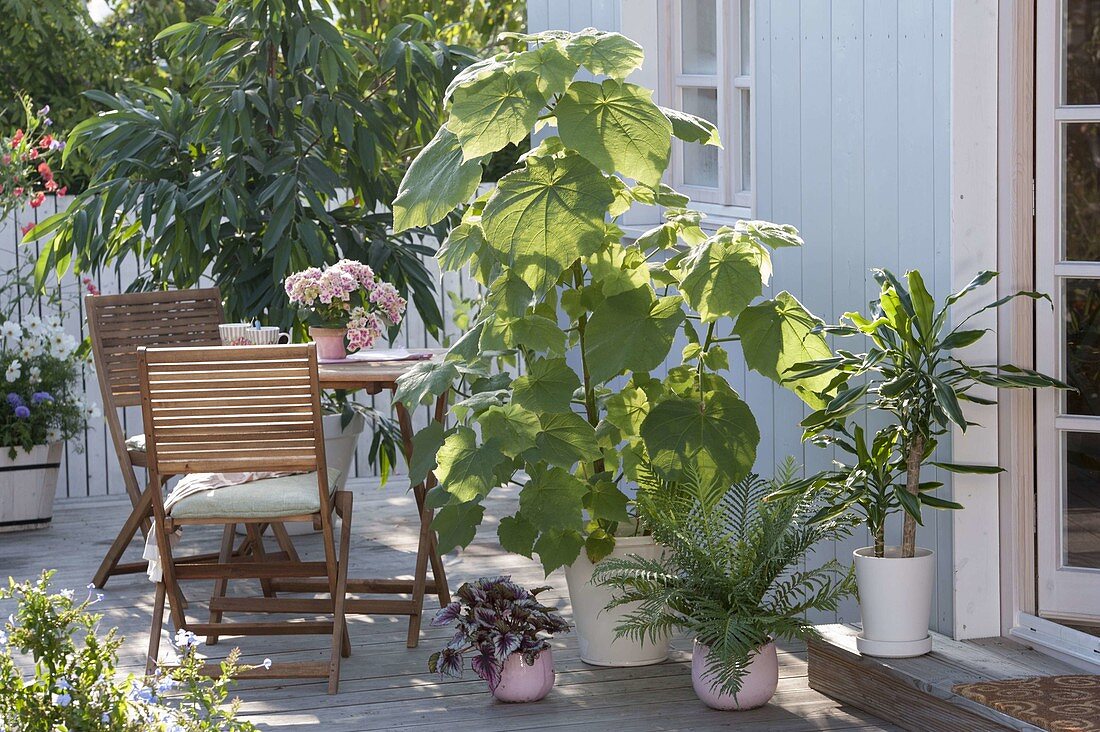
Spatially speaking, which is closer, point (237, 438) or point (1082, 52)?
point (1082, 52)

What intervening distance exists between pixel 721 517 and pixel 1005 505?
712mm

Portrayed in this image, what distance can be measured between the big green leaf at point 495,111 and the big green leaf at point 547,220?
0.37 feet

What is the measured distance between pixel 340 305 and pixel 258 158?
1.18 m

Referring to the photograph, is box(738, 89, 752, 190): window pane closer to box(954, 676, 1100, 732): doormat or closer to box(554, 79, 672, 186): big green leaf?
box(554, 79, 672, 186): big green leaf

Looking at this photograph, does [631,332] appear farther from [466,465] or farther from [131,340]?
[131,340]

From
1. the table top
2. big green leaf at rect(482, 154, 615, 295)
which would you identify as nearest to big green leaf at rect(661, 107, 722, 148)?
big green leaf at rect(482, 154, 615, 295)

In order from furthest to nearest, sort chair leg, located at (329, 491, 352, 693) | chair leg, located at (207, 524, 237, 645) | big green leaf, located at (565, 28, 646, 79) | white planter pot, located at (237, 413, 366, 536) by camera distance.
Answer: white planter pot, located at (237, 413, 366, 536) < chair leg, located at (207, 524, 237, 645) < chair leg, located at (329, 491, 352, 693) < big green leaf, located at (565, 28, 646, 79)

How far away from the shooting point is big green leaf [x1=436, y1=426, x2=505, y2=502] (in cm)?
362

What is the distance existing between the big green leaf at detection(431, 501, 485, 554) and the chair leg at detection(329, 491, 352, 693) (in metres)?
0.28

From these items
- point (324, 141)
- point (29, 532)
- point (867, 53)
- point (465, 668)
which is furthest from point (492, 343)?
point (29, 532)

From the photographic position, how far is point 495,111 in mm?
3529

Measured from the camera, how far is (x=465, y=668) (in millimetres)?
4090

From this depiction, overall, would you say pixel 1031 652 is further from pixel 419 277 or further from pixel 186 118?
pixel 186 118

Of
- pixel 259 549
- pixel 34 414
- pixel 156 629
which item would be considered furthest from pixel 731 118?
pixel 34 414
